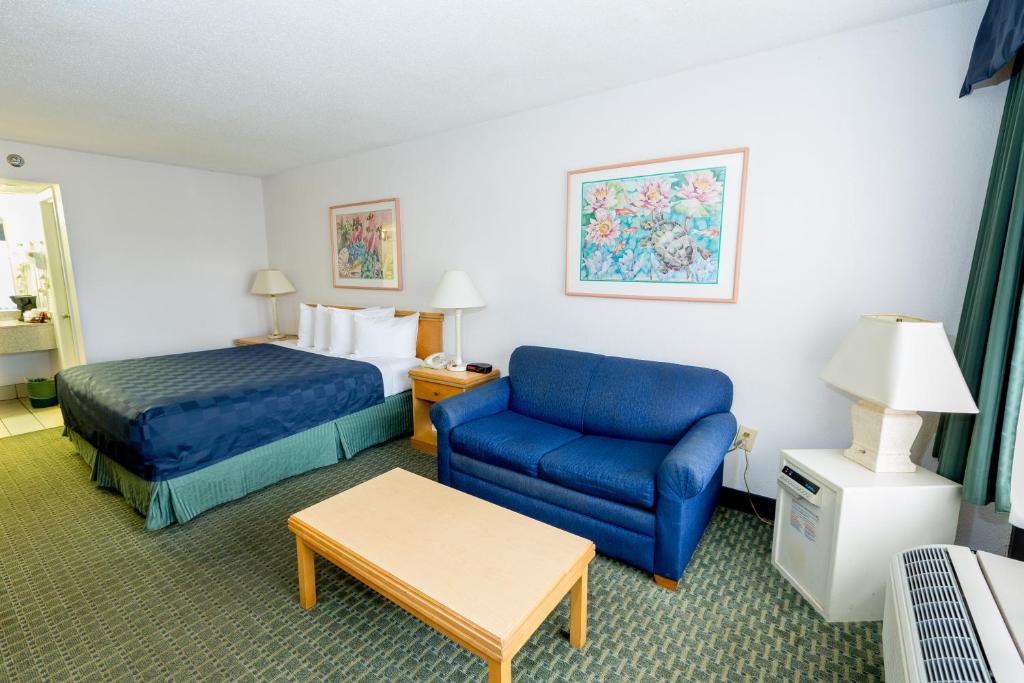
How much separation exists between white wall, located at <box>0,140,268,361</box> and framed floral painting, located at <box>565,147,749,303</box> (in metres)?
3.93

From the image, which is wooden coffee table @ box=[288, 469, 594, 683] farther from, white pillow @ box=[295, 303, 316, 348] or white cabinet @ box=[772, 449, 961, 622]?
white pillow @ box=[295, 303, 316, 348]

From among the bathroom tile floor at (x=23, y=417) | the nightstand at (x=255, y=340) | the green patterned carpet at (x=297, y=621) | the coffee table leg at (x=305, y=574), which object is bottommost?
the green patterned carpet at (x=297, y=621)

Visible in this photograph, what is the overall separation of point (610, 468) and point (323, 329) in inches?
121

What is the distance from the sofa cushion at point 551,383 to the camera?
262 cm

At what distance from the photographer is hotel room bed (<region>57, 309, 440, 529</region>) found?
7.64ft

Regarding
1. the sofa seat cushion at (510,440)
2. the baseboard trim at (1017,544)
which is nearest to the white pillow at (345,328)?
the sofa seat cushion at (510,440)

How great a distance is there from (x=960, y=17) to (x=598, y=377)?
84.2 inches

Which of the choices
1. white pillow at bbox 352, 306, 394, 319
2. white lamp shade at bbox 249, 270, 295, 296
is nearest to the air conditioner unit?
white pillow at bbox 352, 306, 394, 319

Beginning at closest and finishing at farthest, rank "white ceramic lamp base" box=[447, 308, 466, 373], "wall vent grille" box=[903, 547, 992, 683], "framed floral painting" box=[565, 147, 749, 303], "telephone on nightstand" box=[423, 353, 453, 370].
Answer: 1. "wall vent grille" box=[903, 547, 992, 683]
2. "framed floral painting" box=[565, 147, 749, 303]
3. "white ceramic lamp base" box=[447, 308, 466, 373]
4. "telephone on nightstand" box=[423, 353, 453, 370]

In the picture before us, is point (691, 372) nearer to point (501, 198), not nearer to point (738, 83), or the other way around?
point (738, 83)

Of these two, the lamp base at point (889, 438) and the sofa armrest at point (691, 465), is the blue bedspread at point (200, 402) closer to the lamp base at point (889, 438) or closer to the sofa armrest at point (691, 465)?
the sofa armrest at point (691, 465)

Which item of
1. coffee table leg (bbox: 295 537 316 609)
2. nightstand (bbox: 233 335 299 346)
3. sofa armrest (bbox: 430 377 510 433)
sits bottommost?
coffee table leg (bbox: 295 537 316 609)

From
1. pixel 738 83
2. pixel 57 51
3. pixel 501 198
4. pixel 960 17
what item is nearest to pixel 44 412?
pixel 57 51

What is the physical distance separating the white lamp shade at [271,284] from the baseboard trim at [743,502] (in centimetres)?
443
